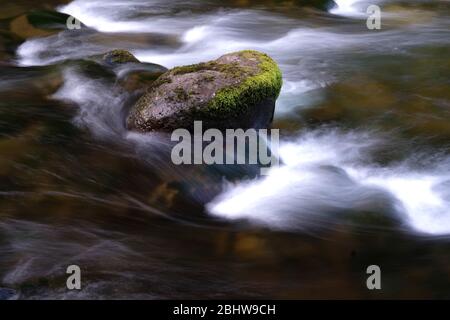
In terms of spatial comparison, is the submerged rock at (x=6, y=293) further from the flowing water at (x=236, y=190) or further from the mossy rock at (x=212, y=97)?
the mossy rock at (x=212, y=97)

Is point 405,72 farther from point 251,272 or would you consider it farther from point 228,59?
point 251,272

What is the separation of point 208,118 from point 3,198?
8.29ft

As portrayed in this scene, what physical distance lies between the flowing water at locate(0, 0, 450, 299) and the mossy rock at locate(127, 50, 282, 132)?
1.18ft

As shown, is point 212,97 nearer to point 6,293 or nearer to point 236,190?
point 236,190

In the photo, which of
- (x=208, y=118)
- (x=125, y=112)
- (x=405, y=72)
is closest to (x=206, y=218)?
(x=208, y=118)

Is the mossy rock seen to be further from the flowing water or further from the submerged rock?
the submerged rock

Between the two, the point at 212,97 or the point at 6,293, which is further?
the point at 212,97

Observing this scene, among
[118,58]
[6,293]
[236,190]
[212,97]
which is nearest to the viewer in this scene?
[6,293]

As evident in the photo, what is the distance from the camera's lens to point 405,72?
37.6 feet

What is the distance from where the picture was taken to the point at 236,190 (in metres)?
7.50

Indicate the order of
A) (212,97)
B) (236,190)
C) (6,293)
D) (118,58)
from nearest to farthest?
1. (6,293)
2. (236,190)
3. (212,97)
4. (118,58)

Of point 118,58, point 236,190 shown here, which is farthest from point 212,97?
point 118,58

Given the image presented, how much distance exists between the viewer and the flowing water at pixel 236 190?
582cm

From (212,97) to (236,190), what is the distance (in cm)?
117
